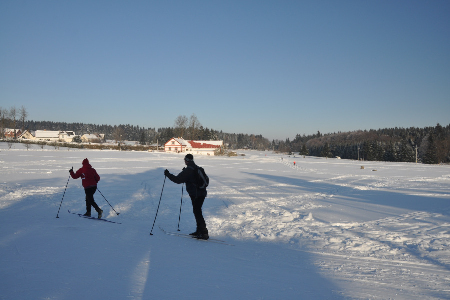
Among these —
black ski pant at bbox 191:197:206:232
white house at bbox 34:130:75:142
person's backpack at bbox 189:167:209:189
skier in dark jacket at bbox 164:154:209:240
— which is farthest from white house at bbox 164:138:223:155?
person's backpack at bbox 189:167:209:189

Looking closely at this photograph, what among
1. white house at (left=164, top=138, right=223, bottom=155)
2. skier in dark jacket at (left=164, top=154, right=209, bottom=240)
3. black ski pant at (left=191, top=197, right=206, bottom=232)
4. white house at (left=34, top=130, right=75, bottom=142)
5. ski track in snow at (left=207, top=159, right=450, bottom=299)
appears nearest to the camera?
ski track in snow at (left=207, top=159, right=450, bottom=299)

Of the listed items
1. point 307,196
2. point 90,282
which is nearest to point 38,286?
point 90,282

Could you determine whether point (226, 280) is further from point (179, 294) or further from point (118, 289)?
point (118, 289)

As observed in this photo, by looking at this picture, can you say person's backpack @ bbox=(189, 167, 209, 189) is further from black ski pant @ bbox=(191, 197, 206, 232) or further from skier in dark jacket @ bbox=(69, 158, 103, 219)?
skier in dark jacket @ bbox=(69, 158, 103, 219)

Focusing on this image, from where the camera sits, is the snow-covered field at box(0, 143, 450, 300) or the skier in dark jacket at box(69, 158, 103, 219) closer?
the snow-covered field at box(0, 143, 450, 300)

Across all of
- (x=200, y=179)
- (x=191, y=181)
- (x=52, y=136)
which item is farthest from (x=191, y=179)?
(x=52, y=136)

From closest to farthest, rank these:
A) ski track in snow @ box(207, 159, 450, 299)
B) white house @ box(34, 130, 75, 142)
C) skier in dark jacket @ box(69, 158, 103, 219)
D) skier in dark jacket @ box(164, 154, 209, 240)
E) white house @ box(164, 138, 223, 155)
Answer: ski track in snow @ box(207, 159, 450, 299) < skier in dark jacket @ box(164, 154, 209, 240) < skier in dark jacket @ box(69, 158, 103, 219) < white house @ box(164, 138, 223, 155) < white house @ box(34, 130, 75, 142)

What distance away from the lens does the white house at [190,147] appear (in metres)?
75.8

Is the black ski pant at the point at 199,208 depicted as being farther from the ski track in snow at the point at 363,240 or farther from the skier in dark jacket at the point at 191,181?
the ski track in snow at the point at 363,240

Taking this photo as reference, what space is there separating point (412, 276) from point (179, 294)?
393 cm

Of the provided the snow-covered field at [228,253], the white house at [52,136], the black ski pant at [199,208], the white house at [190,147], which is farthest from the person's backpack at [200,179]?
the white house at [52,136]

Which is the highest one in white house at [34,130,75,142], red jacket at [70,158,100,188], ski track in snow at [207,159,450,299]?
white house at [34,130,75,142]

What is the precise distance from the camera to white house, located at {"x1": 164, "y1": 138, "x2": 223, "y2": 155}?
2985 inches

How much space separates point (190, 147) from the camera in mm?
77688
